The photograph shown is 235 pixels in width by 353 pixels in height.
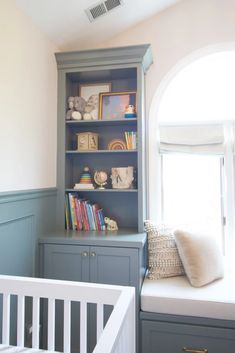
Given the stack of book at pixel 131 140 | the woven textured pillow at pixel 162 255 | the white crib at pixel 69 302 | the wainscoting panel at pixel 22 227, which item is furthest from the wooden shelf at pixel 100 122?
the white crib at pixel 69 302

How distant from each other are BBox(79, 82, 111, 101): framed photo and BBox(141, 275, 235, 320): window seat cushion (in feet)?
5.49

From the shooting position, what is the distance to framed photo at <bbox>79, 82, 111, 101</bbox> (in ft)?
7.93

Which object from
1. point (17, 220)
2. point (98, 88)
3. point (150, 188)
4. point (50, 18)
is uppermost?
point (50, 18)

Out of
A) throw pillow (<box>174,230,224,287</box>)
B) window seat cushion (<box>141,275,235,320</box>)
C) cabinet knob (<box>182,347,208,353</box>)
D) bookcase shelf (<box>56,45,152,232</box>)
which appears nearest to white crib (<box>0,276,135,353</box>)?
window seat cushion (<box>141,275,235,320</box>)

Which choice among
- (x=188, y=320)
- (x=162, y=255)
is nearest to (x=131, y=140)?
(x=162, y=255)

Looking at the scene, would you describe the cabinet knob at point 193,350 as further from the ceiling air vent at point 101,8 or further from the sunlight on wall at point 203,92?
the ceiling air vent at point 101,8

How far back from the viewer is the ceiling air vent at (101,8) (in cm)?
200

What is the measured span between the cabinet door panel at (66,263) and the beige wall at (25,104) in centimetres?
51

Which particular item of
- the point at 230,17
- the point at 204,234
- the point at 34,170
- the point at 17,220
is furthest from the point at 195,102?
the point at 17,220

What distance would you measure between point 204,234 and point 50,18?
1.99m

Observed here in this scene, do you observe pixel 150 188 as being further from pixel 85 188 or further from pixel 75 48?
pixel 75 48

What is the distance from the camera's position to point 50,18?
199cm

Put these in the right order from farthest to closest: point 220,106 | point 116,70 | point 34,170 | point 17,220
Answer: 1. point 220,106
2. point 116,70
3. point 34,170
4. point 17,220

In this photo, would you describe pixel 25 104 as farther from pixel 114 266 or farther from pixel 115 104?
pixel 114 266
